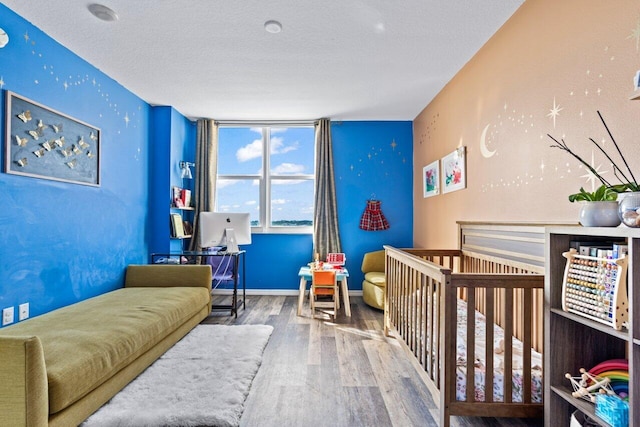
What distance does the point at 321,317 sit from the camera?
3488mm

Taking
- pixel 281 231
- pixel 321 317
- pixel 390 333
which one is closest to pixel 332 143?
pixel 281 231

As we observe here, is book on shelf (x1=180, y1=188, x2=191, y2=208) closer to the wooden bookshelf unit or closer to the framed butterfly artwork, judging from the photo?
the framed butterfly artwork

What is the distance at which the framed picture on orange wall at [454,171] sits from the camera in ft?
9.57

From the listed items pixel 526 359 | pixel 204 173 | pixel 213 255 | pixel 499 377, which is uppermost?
pixel 204 173

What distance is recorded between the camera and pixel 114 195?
324cm

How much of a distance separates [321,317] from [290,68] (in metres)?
2.45

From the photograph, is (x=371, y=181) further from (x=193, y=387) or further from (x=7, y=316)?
(x=7, y=316)

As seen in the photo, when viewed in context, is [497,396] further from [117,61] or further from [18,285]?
[117,61]

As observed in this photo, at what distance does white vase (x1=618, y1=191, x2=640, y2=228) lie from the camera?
3.49 ft

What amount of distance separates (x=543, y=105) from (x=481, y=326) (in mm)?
1423

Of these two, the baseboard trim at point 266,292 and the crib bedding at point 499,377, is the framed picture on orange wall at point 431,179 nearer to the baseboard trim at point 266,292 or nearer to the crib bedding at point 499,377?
the crib bedding at point 499,377

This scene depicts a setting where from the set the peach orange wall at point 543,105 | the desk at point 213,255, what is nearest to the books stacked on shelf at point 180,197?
the desk at point 213,255

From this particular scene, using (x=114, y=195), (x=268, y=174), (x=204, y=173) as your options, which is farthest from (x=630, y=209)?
(x=204, y=173)

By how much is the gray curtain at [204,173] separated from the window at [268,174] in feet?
0.64
